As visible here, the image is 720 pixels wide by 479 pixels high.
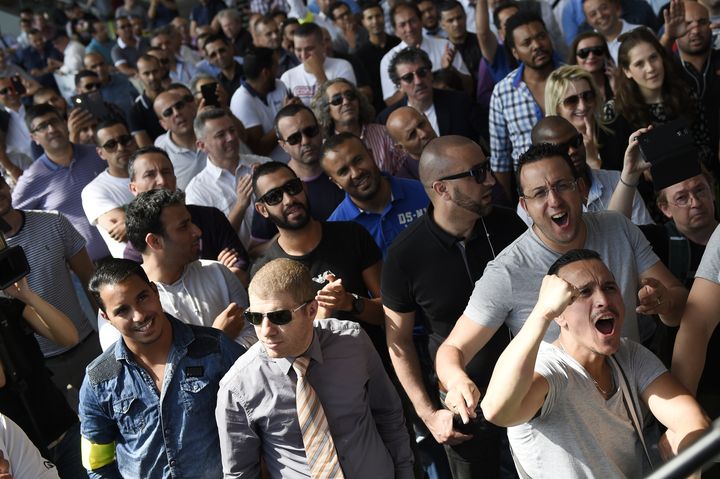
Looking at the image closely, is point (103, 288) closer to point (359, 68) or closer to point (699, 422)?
point (699, 422)

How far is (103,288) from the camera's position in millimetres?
3445

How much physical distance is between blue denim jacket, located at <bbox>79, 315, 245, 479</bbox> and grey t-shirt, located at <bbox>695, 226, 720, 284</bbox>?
177cm

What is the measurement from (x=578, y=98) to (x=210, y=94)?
2945 mm

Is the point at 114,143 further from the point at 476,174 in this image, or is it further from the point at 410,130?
the point at 476,174

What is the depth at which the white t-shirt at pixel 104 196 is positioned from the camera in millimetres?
5477

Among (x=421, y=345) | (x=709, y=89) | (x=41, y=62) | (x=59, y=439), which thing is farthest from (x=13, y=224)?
(x=41, y=62)

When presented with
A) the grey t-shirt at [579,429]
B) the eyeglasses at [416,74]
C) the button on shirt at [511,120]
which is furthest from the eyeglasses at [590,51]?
the grey t-shirt at [579,429]

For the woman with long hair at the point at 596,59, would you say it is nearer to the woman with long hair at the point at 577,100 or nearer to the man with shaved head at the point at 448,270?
the woman with long hair at the point at 577,100

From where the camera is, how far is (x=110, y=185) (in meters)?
5.64

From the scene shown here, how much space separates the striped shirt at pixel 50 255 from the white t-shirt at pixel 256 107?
2.30m

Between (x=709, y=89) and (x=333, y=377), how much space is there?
3.77m

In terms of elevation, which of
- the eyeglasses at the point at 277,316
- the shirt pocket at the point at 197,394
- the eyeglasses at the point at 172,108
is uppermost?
the eyeglasses at the point at 277,316

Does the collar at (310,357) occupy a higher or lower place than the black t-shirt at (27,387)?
higher

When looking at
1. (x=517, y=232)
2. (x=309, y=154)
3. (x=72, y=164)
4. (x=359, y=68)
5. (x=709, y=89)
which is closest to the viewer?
(x=517, y=232)
